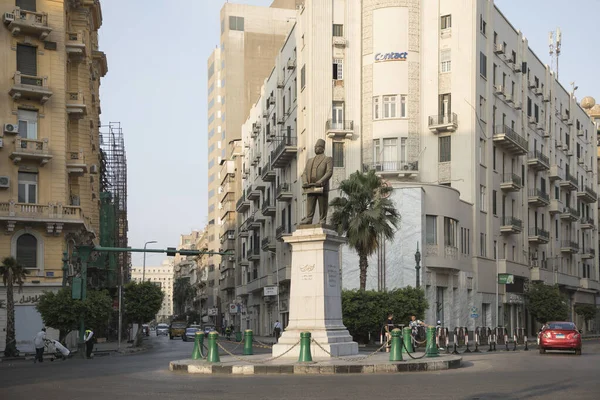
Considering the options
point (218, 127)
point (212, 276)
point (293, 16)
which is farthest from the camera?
point (212, 276)

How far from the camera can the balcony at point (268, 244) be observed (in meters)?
75.4

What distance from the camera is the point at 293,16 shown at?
367 feet

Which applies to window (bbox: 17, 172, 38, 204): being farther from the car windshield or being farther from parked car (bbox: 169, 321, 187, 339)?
parked car (bbox: 169, 321, 187, 339)

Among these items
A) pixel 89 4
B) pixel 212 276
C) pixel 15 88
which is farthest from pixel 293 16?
pixel 15 88

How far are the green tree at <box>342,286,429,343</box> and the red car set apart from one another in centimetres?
1127

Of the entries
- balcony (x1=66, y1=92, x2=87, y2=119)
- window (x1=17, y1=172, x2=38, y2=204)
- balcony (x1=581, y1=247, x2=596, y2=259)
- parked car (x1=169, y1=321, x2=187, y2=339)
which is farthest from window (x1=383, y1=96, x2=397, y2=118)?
balcony (x1=581, y1=247, x2=596, y2=259)

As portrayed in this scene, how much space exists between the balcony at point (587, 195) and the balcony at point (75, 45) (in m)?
59.5

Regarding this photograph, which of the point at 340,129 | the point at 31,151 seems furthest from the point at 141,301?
the point at 31,151

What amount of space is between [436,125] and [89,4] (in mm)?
24709

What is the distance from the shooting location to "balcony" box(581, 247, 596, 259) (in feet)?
311

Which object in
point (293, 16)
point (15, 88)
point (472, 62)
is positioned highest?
point (293, 16)

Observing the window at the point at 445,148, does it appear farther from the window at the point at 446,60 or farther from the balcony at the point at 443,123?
the window at the point at 446,60

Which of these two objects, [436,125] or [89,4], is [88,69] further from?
[436,125]

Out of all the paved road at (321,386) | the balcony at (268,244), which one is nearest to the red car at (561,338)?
the paved road at (321,386)
